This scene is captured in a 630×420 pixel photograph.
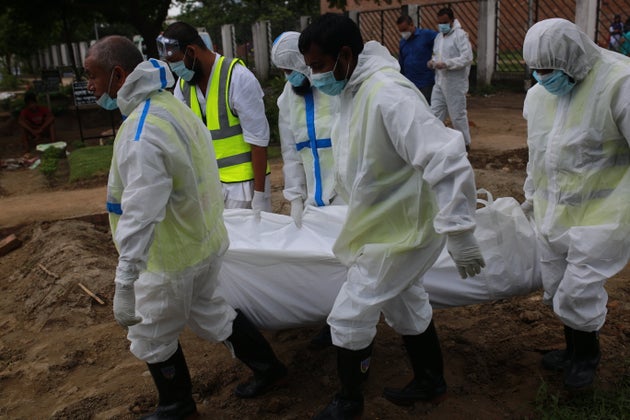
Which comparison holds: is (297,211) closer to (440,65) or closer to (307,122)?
(307,122)

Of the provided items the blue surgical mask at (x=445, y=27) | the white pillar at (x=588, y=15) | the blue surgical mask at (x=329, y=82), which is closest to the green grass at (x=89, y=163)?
the blue surgical mask at (x=445, y=27)

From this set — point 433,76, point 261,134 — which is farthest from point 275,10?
point 261,134

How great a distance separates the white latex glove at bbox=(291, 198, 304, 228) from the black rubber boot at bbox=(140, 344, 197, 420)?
108 cm

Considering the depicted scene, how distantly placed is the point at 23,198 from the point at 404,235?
654 cm

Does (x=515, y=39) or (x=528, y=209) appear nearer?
(x=528, y=209)

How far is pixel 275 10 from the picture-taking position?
109ft

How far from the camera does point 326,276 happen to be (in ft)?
11.1

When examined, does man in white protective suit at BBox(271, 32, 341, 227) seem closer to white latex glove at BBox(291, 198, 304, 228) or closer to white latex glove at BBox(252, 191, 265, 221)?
white latex glove at BBox(291, 198, 304, 228)

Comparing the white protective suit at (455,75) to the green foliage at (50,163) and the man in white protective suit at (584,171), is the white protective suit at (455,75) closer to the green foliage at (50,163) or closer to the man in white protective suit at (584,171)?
the green foliage at (50,163)

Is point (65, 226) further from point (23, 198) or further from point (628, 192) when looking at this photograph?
point (628, 192)

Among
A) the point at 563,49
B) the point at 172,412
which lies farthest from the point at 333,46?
the point at 172,412

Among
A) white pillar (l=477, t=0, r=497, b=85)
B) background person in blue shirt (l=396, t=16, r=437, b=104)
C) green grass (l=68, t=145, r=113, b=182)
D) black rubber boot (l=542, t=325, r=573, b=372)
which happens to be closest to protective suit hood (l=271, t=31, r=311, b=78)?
black rubber boot (l=542, t=325, r=573, b=372)

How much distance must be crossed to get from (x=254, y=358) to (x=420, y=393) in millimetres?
770

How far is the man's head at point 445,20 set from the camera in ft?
27.4
